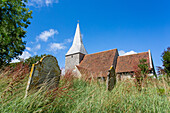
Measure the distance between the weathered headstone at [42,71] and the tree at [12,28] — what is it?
349 inches

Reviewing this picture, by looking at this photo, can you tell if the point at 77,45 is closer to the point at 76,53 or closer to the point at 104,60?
the point at 76,53

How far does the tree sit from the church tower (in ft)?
38.5

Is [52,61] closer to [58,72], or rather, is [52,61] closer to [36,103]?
[58,72]

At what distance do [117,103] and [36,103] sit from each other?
192cm

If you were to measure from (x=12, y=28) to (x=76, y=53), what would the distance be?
13464mm

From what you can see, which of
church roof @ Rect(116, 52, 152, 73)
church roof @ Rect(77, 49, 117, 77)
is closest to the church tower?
church roof @ Rect(77, 49, 117, 77)

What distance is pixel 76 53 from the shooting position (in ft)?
77.5

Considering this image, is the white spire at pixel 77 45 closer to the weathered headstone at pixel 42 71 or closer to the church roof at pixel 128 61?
the church roof at pixel 128 61

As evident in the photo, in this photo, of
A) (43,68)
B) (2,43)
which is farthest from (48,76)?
(2,43)

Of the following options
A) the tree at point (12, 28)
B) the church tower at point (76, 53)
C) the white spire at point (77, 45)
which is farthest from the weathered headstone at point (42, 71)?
the white spire at point (77, 45)

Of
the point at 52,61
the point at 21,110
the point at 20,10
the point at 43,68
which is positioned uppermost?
the point at 20,10

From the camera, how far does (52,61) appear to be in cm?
410

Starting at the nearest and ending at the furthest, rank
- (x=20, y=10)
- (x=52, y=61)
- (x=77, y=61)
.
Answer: (x=52, y=61)
(x=20, y=10)
(x=77, y=61)

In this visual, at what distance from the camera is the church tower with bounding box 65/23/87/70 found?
2322 centimetres
